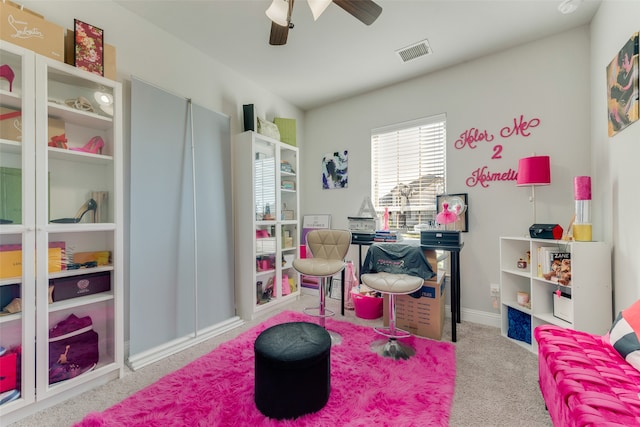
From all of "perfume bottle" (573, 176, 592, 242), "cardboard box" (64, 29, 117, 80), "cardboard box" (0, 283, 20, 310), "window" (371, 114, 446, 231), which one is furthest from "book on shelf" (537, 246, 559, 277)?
"cardboard box" (0, 283, 20, 310)

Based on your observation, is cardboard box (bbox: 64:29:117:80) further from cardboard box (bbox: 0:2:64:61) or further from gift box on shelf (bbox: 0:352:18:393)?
gift box on shelf (bbox: 0:352:18:393)

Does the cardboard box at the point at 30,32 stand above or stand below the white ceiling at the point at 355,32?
below

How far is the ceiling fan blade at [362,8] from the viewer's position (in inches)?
60.6

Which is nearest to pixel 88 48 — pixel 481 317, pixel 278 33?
pixel 278 33

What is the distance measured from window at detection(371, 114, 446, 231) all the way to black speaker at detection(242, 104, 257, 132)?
154 centimetres

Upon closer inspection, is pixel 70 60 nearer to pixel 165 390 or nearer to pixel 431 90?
pixel 165 390

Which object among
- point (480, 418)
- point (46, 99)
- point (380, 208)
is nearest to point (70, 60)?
point (46, 99)

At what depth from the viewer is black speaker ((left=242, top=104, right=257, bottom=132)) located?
299cm

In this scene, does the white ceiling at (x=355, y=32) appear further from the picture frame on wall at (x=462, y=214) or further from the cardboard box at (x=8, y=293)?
the cardboard box at (x=8, y=293)

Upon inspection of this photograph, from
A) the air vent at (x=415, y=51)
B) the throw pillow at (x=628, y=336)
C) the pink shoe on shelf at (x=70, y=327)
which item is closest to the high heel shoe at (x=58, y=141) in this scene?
the pink shoe on shelf at (x=70, y=327)

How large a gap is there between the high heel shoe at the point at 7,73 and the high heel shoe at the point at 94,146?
45 centimetres

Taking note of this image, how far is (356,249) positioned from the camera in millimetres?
3672

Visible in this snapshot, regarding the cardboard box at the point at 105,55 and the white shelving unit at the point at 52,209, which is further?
the cardboard box at the point at 105,55

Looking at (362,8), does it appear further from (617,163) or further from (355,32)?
(617,163)
